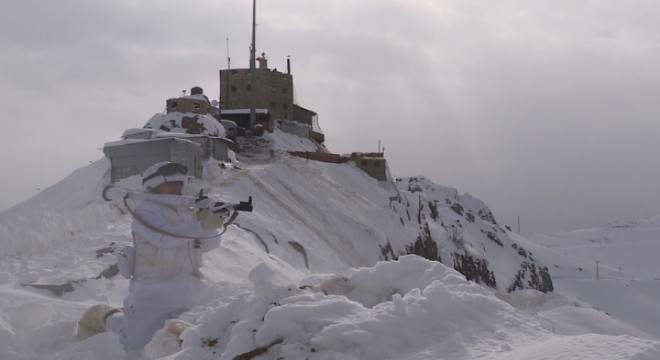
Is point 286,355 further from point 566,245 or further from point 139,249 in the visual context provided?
point 566,245

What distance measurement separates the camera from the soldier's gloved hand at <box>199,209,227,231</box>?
22.6 feet

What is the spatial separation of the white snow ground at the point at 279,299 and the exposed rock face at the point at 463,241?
208 inches

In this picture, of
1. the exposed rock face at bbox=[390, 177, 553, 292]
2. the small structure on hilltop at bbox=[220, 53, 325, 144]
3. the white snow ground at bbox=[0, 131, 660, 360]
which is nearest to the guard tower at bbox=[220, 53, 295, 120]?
the small structure on hilltop at bbox=[220, 53, 325, 144]

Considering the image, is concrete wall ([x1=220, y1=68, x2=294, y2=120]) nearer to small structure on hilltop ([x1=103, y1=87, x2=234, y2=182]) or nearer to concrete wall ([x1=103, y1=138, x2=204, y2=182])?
small structure on hilltop ([x1=103, y1=87, x2=234, y2=182])

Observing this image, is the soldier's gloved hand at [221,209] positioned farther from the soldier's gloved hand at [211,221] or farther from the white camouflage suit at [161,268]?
the white camouflage suit at [161,268]

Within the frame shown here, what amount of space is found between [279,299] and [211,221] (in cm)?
191

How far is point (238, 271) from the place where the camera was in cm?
1049

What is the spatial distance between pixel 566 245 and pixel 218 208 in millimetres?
68384

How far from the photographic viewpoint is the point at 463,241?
1176 inches

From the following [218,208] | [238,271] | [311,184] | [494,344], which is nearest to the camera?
[494,344]

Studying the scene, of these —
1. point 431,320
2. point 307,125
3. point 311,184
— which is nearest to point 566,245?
point 307,125

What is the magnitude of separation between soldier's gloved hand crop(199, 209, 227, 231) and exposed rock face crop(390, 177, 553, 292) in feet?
44.1

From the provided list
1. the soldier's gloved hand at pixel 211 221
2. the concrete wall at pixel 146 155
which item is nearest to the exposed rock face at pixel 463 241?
the concrete wall at pixel 146 155

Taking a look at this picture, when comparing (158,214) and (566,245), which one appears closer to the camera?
(158,214)
